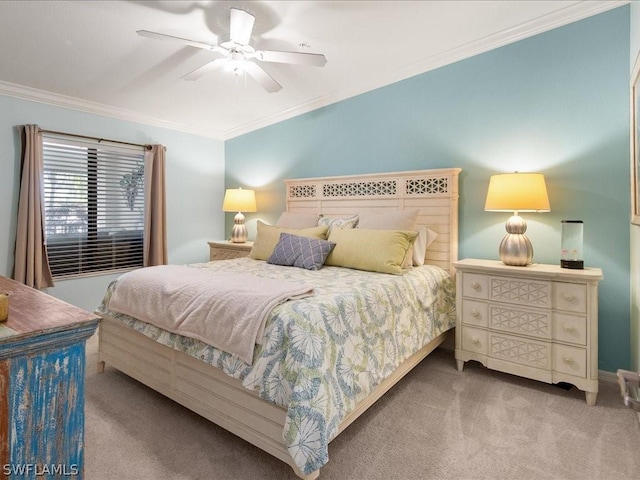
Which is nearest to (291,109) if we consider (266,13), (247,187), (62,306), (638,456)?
(247,187)

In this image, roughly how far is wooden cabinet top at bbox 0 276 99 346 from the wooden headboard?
277 centimetres

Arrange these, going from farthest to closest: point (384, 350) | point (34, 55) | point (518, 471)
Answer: point (34, 55), point (384, 350), point (518, 471)

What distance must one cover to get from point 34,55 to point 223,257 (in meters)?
2.56

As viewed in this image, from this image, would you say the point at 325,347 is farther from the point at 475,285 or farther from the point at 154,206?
the point at 154,206

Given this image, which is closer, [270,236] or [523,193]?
[523,193]

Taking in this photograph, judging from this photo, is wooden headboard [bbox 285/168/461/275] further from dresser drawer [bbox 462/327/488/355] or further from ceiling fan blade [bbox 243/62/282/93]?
ceiling fan blade [bbox 243/62/282/93]

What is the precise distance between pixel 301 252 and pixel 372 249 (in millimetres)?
589

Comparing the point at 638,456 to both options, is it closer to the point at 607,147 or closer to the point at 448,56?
the point at 607,147

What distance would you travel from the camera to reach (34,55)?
284 centimetres

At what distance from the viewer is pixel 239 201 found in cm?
441

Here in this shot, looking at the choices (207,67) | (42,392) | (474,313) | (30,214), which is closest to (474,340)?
(474,313)

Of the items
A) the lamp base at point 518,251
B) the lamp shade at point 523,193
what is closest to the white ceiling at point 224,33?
the lamp shade at point 523,193

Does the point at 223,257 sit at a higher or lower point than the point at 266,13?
lower

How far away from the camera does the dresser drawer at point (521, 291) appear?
Answer: 7.60 feet
